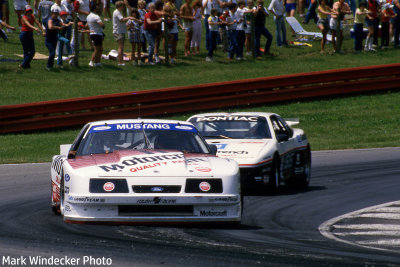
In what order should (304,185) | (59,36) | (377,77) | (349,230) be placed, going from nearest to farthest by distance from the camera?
(349,230)
(304,185)
(59,36)
(377,77)

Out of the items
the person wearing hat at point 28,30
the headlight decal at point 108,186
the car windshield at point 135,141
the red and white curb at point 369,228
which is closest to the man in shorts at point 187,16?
the person wearing hat at point 28,30

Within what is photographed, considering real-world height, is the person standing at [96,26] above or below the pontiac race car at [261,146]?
above

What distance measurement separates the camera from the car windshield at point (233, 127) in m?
13.1

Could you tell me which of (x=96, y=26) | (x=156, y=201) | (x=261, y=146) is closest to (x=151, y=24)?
(x=96, y=26)

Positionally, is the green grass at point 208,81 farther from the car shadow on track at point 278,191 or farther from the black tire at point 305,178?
the car shadow on track at point 278,191

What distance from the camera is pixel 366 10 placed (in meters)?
26.8

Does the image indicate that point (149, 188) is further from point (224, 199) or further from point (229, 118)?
point (229, 118)

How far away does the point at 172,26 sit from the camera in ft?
79.8

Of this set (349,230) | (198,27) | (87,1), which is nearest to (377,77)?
(198,27)

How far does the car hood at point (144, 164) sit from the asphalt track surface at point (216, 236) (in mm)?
557

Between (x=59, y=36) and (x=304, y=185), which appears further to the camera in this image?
(x=59, y=36)

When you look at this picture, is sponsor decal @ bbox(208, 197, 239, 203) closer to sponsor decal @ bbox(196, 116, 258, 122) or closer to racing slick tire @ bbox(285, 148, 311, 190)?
racing slick tire @ bbox(285, 148, 311, 190)

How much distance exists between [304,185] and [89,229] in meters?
5.92

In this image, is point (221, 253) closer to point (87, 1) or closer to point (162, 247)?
point (162, 247)
